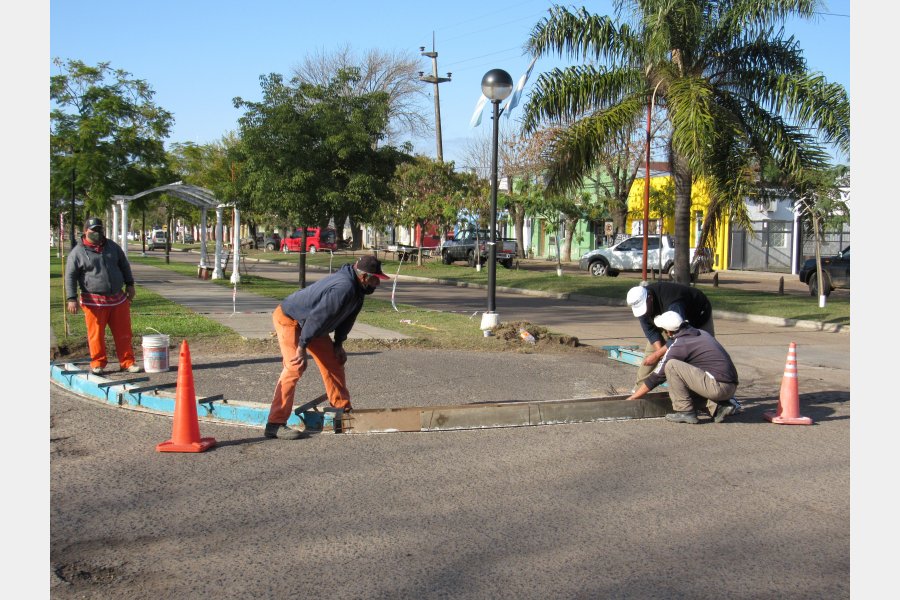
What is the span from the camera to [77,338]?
1230 centimetres

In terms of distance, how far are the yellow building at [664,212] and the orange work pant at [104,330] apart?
28.7 metres

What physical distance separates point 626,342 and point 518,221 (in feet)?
111

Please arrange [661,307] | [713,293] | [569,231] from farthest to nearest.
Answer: [569,231] → [713,293] → [661,307]

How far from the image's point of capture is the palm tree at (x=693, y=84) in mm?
18031

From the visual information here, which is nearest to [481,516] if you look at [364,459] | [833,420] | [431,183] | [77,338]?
[364,459]

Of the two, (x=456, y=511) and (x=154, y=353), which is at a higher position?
(x=154, y=353)

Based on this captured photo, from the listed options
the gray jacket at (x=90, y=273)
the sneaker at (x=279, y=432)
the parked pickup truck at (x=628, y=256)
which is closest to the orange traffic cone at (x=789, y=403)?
the sneaker at (x=279, y=432)

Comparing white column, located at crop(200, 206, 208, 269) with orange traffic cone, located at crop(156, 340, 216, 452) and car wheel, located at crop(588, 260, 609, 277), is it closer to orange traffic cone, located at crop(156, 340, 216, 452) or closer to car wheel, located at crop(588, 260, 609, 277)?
car wheel, located at crop(588, 260, 609, 277)

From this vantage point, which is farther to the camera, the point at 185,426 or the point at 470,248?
the point at 470,248

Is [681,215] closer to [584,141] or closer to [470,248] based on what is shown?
[584,141]

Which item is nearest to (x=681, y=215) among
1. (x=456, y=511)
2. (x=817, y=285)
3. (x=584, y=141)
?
(x=584, y=141)

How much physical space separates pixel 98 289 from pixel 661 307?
6.12 m

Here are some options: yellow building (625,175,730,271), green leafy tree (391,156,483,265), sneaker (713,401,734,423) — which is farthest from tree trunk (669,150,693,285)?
green leafy tree (391,156,483,265)

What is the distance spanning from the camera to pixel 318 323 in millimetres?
6781
